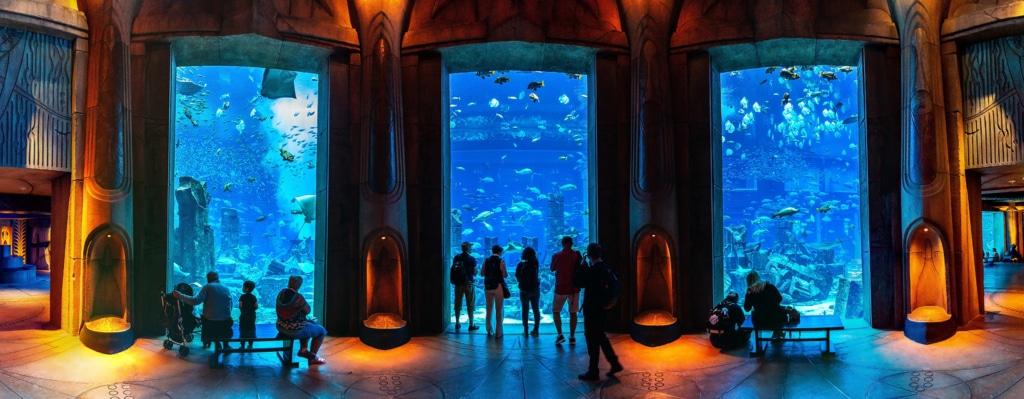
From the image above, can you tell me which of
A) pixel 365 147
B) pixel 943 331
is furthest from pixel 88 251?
pixel 943 331

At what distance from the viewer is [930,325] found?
8070 millimetres

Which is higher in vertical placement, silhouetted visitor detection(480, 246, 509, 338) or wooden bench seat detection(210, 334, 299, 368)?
silhouetted visitor detection(480, 246, 509, 338)

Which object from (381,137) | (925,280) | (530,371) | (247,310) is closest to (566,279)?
(530,371)

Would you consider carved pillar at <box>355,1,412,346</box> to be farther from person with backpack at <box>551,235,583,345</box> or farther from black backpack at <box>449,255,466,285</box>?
person with backpack at <box>551,235,583,345</box>

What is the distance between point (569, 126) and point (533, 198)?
20.3ft

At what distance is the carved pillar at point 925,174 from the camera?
28.1 feet

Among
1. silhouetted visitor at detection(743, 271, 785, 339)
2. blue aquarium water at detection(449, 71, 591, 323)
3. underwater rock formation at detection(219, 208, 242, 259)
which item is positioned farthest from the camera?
blue aquarium water at detection(449, 71, 591, 323)

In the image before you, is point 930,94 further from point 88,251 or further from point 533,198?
point 533,198

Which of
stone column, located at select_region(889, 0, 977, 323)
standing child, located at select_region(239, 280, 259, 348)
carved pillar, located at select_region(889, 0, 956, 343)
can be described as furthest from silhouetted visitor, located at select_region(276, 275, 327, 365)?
stone column, located at select_region(889, 0, 977, 323)

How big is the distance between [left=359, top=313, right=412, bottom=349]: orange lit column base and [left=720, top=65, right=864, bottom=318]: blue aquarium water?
20.7 m

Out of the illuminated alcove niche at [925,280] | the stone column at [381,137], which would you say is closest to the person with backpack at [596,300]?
the stone column at [381,137]

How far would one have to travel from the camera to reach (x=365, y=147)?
9.11 m

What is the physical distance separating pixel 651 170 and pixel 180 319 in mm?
7311

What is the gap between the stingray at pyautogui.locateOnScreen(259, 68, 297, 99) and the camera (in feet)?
83.0
